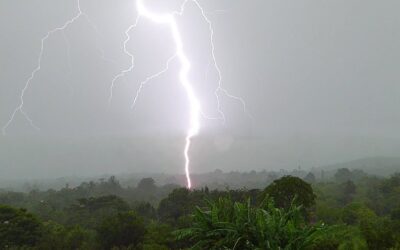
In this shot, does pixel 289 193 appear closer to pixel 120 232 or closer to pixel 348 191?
pixel 120 232

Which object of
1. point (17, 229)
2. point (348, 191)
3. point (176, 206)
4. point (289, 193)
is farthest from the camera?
point (348, 191)

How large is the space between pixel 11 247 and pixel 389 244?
31994mm

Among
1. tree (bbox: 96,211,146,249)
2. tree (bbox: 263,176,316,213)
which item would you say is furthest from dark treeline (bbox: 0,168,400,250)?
tree (bbox: 263,176,316,213)

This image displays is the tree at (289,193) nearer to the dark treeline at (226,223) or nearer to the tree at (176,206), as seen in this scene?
the dark treeline at (226,223)

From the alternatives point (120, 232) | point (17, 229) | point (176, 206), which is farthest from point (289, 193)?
point (17, 229)

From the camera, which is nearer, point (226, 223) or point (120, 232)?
point (226, 223)

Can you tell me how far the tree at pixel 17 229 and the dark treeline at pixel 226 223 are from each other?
0.29 feet

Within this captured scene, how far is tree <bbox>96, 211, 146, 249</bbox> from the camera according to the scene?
38.1 meters

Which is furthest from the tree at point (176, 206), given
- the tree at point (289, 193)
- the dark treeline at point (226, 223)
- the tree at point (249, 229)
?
the tree at point (249, 229)

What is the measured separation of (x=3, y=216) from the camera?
4116cm

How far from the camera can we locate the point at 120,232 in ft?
126

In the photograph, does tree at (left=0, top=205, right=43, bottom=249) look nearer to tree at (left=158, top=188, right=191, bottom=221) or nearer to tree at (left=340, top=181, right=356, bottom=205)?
tree at (left=158, top=188, right=191, bottom=221)

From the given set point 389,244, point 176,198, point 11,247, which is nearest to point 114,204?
point 176,198

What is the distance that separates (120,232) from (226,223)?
27458 mm
